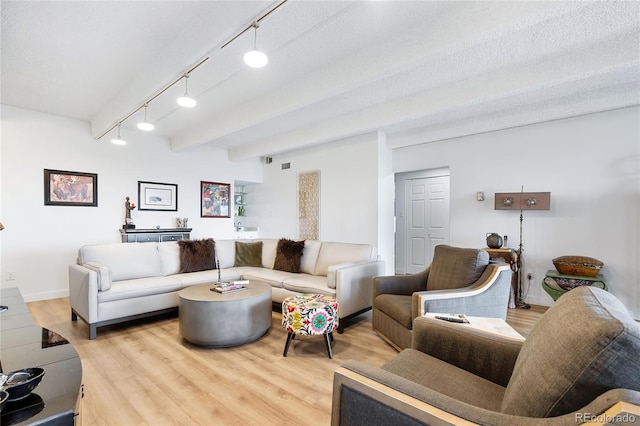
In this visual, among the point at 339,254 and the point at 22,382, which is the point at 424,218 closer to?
the point at 339,254

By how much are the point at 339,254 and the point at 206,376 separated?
2.07 m

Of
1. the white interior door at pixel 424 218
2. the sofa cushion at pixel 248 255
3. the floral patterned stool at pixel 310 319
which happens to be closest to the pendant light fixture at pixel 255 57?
the floral patterned stool at pixel 310 319

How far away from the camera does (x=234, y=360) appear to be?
8.09ft

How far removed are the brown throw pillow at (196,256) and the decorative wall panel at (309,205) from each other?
238 cm

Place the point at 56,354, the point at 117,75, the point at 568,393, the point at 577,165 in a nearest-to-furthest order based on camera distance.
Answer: the point at 568,393 → the point at 56,354 → the point at 117,75 → the point at 577,165

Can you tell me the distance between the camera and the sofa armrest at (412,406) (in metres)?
0.65

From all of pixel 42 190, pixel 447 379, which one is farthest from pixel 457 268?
pixel 42 190

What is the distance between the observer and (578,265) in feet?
11.8

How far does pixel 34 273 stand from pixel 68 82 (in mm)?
2803

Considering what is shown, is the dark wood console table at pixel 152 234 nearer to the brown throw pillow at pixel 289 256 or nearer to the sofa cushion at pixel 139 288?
the sofa cushion at pixel 139 288

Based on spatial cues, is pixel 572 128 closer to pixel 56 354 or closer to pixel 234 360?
pixel 234 360

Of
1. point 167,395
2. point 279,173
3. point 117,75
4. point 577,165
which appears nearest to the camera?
point 167,395

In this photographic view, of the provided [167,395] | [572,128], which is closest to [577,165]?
[572,128]

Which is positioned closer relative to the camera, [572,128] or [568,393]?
[568,393]
